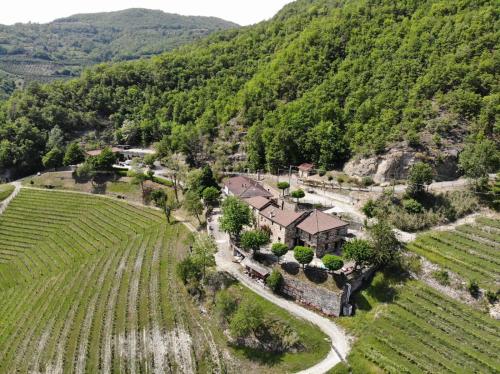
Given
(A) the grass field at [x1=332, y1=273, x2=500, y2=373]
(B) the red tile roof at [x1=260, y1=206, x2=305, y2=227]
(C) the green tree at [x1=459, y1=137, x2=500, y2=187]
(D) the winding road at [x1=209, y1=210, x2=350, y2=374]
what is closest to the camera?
(A) the grass field at [x1=332, y1=273, x2=500, y2=373]

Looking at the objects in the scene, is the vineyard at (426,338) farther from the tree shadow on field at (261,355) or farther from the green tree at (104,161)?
the green tree at (104,161)

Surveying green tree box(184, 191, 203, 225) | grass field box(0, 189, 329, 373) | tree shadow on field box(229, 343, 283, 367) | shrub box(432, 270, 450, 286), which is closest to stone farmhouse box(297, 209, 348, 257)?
grass field box(0, 189, 329, 373)

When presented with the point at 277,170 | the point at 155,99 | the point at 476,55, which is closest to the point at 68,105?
the point at 155,99

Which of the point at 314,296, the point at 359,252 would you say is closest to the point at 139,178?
the point at 314,296

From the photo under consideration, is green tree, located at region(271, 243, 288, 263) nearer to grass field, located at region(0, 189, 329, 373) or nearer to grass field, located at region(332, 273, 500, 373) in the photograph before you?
grass field, located at region(0, 189, 329, 373)

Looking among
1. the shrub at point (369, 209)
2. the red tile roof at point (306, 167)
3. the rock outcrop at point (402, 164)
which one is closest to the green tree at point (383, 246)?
the shrub at point (369, 209)

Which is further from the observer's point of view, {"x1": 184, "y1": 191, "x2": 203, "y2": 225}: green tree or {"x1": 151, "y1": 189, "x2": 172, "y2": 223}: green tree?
{"x1": 151, "y1": 189, "x2": 172, "y2": 223}: green tree

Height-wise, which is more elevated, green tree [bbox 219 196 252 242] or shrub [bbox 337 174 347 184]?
shrub [bbox 337 174 347 184]
